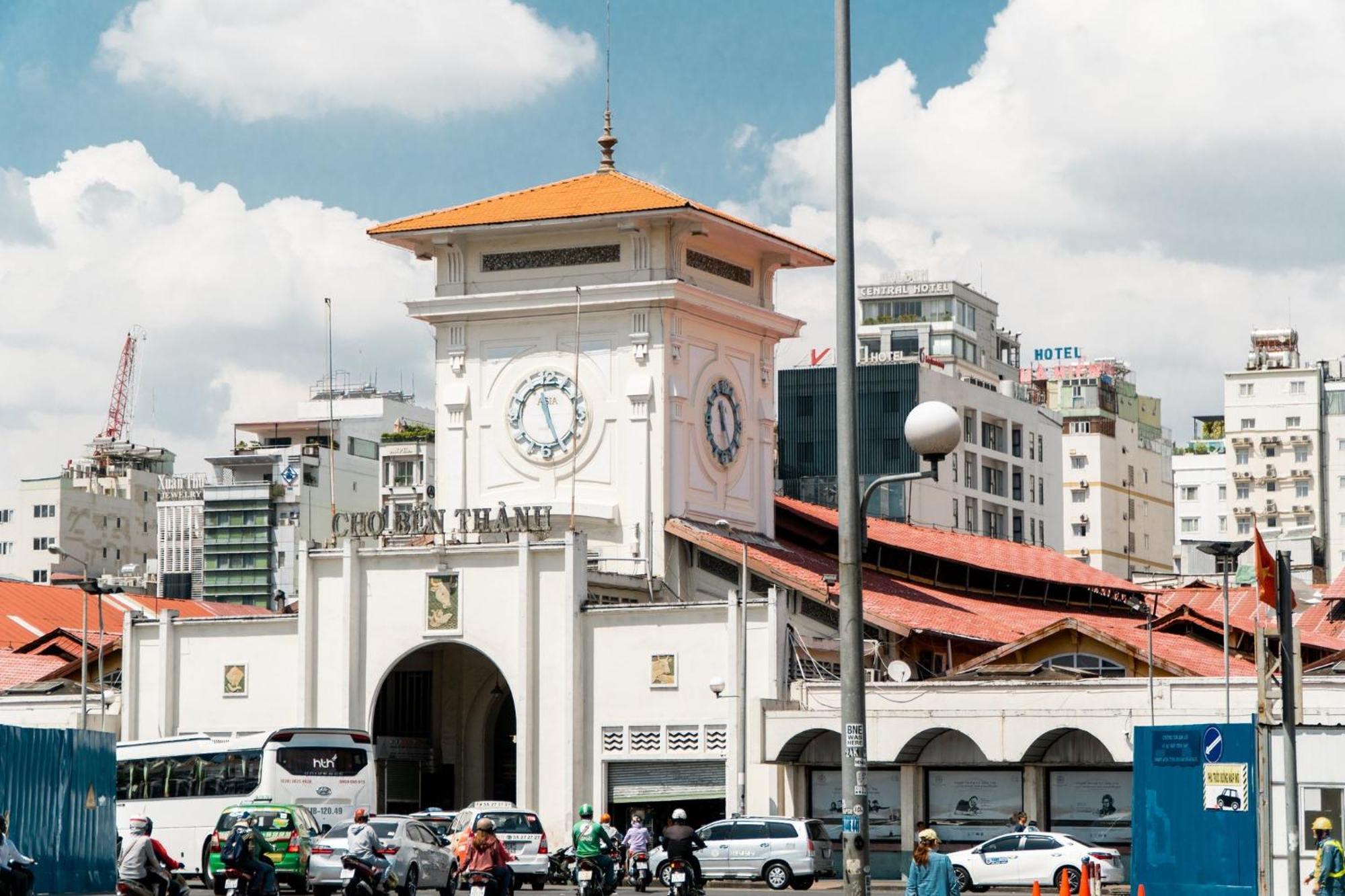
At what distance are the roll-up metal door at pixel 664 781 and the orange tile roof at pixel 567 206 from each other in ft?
47.6

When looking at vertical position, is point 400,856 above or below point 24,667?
below

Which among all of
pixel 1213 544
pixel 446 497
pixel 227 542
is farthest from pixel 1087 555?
pixel 1213 544

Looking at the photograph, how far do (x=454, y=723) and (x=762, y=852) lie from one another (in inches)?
696

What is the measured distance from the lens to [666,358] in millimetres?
64062

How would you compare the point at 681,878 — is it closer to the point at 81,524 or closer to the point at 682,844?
the point at 682,844

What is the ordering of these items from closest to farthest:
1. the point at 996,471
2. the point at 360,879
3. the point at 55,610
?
the point at 360,879 < the point at 55,610 < the point at 996,471

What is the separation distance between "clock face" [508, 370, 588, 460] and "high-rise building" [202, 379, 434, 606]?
101m

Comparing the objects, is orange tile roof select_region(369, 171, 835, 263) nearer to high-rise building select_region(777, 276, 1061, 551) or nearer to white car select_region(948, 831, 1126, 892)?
white car select_region(948, 831, 1126, 892)

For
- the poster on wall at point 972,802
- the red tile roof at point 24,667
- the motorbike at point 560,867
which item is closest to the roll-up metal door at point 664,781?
the motorbike at point 560,867

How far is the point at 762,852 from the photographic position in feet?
162

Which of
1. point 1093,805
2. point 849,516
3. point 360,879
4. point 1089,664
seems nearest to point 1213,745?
point 849,516

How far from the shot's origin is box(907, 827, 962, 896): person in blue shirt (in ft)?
81.0

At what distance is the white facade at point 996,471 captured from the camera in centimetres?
13125

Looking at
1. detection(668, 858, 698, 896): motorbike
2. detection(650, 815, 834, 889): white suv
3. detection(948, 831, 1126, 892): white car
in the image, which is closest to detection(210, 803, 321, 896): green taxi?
detection(668, 858, 698, 896): motorbike
